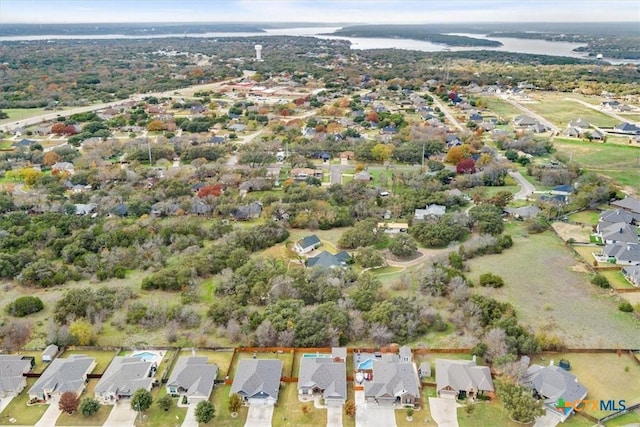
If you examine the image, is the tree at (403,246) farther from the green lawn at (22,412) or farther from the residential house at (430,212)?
the green lawn at (22,412)

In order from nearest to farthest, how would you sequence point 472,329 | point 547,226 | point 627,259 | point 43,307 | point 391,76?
1. point 472,329
2. point 43,307
3. point 627,259
4. point 547,226
5. point 391,76

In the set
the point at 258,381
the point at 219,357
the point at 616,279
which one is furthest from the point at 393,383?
the point at 616,279

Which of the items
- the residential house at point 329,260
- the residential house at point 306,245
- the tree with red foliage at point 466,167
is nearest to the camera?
the residential house at point 329,260

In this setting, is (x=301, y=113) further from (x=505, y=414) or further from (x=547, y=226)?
(x=505, y=414)

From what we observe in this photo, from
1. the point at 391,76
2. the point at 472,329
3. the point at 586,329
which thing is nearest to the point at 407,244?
the point at 472,329

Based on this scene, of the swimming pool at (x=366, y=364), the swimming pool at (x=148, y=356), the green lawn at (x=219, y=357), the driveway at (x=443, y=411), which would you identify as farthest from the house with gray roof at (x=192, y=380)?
the driveway at (x=443, y=411)

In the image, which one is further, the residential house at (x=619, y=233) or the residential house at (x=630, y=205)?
the residential house at (x=630, y=205)

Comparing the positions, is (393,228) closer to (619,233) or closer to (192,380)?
(619,233)
